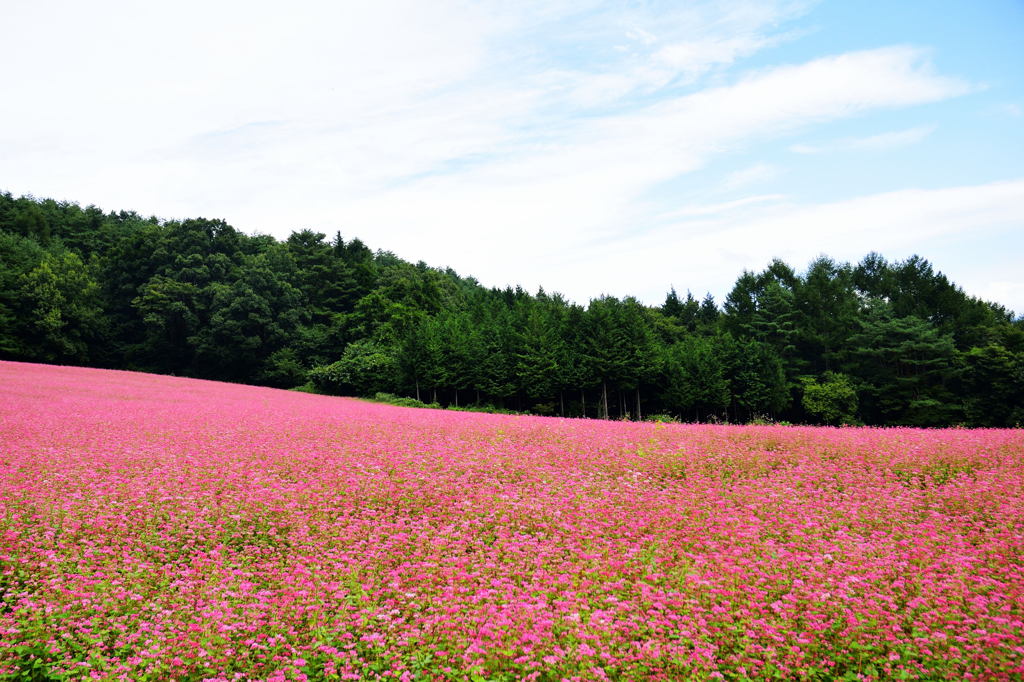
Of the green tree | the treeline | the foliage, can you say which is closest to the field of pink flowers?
A: the treeline

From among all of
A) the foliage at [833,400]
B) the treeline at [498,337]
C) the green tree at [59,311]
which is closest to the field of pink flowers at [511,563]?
the treeline at [498,337]

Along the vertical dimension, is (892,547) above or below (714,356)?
below

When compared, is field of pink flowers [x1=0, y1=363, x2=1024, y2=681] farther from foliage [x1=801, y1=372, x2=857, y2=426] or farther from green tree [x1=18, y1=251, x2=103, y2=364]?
green tree [x1=18, y1=251, x2=103, y2=364]

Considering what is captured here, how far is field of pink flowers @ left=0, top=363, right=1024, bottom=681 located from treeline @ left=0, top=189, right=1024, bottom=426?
38.6 metres

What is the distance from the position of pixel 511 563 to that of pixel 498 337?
4446 cm

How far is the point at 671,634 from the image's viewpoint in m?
5.02

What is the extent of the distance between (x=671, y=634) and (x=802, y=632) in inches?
45.5

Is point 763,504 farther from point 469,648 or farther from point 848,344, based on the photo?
point 848,344

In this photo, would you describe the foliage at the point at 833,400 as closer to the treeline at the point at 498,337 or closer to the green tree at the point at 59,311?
the treeline at the point at 498,337

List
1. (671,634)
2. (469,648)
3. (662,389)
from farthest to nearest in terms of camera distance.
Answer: (662,389) → (671,634) → (469,648)

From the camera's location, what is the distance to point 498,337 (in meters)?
50.8

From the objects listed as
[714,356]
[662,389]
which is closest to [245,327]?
[662,389]

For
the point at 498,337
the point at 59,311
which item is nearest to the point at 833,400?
the point at 498,337

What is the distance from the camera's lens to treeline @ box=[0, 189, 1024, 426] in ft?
164
